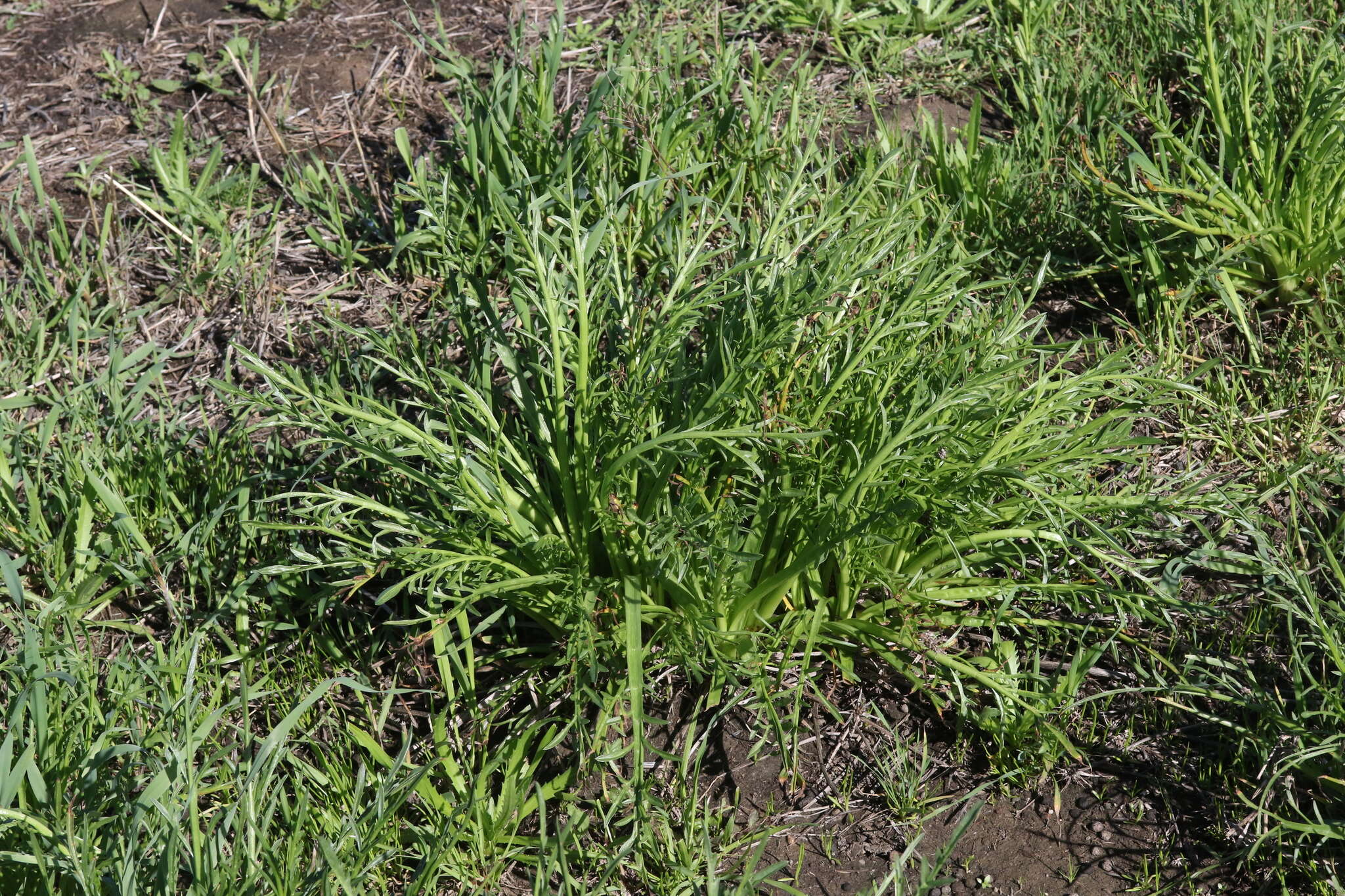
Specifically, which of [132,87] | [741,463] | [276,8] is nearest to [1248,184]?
[741,463]

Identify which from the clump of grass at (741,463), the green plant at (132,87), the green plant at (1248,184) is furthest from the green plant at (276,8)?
the green plant at (1248,184)

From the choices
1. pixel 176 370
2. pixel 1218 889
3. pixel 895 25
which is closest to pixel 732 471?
pixel 1218 889

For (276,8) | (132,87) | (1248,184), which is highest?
(276,8)

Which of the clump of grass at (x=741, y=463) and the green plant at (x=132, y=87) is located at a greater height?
the green plant at (x=132, y=87)

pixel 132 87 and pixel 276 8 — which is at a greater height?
pixel 276 8

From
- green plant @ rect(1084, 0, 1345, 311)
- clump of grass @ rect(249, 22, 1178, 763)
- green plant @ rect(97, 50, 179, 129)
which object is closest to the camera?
clump of grass @ rect(249, 22, 1178, 763)

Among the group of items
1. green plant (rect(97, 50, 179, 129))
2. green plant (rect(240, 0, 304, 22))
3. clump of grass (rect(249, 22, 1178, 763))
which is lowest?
clump of grass (rect(249, 22, 1178, 763))

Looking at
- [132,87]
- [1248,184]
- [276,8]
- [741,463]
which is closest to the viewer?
[741,463]

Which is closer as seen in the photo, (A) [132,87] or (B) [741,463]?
(B) [741,463]

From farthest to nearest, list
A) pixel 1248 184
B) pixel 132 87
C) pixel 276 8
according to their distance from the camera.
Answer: pixel 276 8, pixel 132 87, pixel 1248 184

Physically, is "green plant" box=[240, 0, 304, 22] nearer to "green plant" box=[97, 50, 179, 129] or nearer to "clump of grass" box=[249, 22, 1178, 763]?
"green plant" box=[97, 50, 179, 129]

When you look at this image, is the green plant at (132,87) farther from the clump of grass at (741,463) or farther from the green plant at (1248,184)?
the green plant at (1248,184)

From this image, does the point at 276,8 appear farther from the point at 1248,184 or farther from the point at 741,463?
the point at 1248,184

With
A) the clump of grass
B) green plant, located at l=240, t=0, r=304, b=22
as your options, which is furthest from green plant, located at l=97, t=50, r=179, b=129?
the clump of grass
